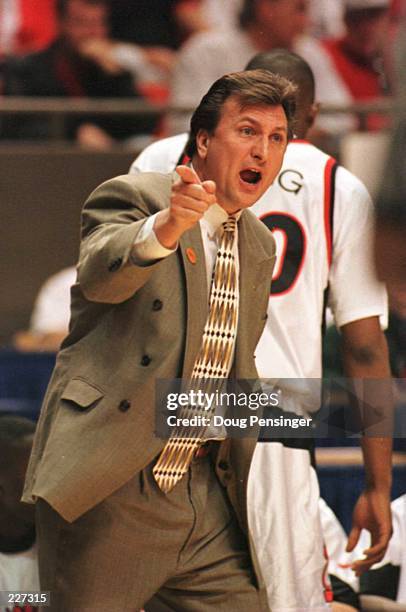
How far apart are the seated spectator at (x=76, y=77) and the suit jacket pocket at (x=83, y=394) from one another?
13.9ft

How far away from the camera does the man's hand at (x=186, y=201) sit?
7.75ft

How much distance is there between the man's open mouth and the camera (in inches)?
107

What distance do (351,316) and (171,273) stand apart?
72 centimetres

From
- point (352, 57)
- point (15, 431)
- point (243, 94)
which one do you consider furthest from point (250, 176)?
point (352, 57)

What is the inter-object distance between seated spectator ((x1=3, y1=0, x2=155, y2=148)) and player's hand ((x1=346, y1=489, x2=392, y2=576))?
3887 mm

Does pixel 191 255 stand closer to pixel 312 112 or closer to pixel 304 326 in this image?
pixel 304 326

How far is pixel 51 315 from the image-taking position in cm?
638

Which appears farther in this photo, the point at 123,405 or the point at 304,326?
the point at 304,326

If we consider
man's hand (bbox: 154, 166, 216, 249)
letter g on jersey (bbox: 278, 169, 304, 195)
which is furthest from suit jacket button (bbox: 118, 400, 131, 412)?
letter g on jersey (bbox: 278, 169, 304, 195)

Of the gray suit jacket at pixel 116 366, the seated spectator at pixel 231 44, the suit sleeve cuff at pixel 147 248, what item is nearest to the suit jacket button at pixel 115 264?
the suit sleeve cuff at pixel 147 248

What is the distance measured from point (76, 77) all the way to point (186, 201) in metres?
5.13

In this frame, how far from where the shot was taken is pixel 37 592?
2.99 metres

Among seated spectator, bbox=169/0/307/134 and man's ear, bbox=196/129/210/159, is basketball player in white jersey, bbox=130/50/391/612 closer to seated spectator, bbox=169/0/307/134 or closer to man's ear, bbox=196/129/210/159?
man's ear, bbox=196/129/210/159

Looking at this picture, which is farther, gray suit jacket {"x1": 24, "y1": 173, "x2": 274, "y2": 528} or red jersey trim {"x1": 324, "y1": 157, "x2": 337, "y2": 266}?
red jersey trim {"x1": 324, "y1": 157, "x2": 337, "y2": 266}
